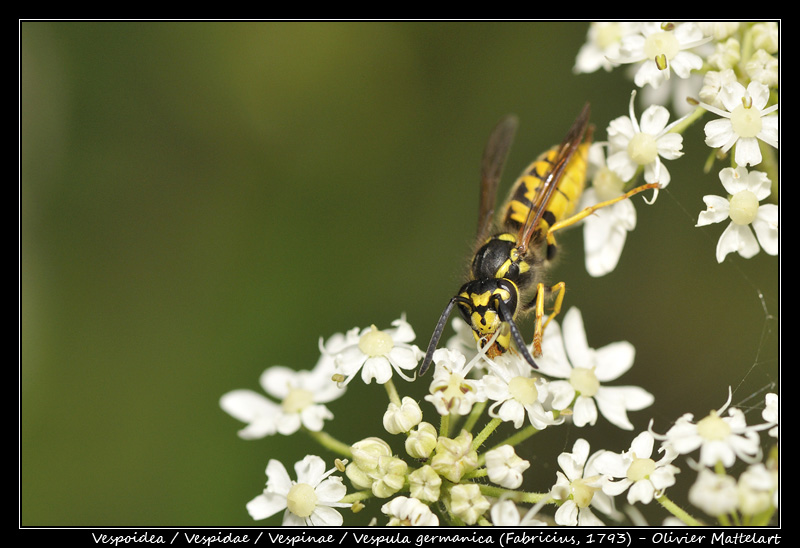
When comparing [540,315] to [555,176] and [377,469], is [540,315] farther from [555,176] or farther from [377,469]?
[377,469]

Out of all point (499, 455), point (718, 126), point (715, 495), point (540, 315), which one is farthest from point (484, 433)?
point (718, 126)

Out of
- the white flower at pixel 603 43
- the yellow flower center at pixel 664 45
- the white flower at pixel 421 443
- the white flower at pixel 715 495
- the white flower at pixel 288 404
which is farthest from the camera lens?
the white flower at pixel 603 43

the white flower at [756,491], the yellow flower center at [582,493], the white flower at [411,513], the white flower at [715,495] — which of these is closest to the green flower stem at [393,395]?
the white flower at [411,513]

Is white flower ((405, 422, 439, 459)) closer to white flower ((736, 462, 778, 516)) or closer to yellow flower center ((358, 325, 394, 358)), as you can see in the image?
yellow flower center ((358, 325, 394, 358))

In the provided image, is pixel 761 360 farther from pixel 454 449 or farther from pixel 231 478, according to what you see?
pixel 231 478

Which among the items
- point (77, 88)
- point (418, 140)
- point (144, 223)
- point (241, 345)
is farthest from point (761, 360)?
point (77, 88)

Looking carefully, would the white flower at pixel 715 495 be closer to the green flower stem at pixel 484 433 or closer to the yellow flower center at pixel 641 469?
the yellow flower center at pixel 641 469
